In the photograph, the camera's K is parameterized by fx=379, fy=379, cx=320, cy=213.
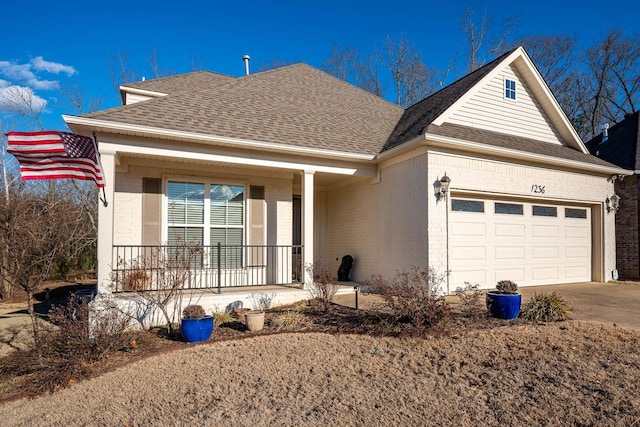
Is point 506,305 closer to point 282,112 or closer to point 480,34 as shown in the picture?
point 282,112

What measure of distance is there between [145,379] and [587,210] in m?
12.1

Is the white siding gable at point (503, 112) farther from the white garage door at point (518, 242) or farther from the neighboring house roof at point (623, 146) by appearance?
the neighboring house roof at point (623, 146)

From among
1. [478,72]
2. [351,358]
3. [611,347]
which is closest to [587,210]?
[478,72]

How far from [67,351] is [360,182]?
311 inches

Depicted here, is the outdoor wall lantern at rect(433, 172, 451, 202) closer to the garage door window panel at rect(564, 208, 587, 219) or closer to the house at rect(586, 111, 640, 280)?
the garage door window panel at rect(564, 208, 587, 219)

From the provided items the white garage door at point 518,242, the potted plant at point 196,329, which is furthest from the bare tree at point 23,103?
the white garage door at point 518,242

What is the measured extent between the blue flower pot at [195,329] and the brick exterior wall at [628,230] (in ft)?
41.8

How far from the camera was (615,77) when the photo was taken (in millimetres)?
24844

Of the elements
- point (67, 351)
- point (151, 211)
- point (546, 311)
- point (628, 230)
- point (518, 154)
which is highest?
point (518, 154)

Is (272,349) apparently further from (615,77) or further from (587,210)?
(615,77)

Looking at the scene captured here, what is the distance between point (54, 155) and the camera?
599 centimetres

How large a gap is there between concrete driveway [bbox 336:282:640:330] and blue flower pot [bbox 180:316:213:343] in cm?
303

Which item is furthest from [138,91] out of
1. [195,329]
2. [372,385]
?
[372,385]

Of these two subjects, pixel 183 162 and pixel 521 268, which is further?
pixel 521 268
